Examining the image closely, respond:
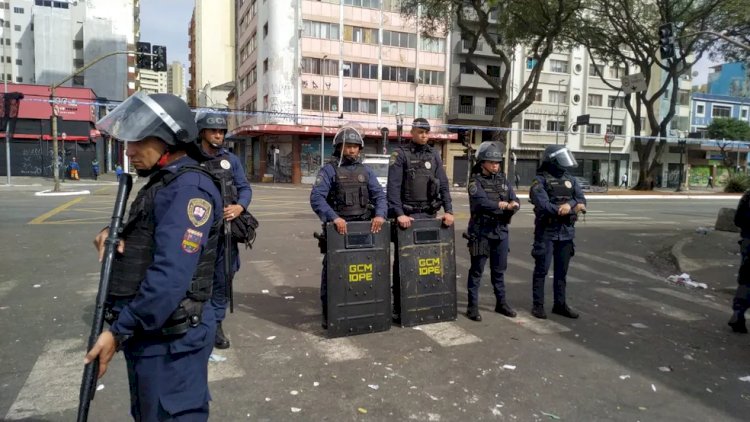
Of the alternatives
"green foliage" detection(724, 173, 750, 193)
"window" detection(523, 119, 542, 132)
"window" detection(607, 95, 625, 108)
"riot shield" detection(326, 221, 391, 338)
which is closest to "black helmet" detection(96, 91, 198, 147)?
"riot shield" detection(326, 221, 391, 338)

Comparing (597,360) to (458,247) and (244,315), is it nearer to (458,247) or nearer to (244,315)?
(244,315)

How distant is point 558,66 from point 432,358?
49978 millimetres

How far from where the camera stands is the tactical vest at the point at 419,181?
5.40m

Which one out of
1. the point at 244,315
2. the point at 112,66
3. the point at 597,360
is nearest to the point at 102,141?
the point at 112,66

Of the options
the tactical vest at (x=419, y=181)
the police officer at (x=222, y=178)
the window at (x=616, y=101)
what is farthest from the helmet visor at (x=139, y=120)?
the window at (x=616, y=101)

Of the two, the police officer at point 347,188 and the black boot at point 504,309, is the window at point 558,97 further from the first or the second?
the police officer at point 347,188

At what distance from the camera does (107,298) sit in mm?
2078

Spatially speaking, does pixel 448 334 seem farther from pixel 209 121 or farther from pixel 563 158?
pixel 209 121

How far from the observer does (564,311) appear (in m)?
5.65

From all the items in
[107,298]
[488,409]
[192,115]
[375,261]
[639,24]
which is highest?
[639,24]

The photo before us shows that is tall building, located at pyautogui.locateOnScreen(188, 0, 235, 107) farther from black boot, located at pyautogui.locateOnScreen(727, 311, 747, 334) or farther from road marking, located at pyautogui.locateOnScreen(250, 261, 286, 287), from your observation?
black boot, located at pyautogui.locateOnScreen(727, 311, 747, 334)

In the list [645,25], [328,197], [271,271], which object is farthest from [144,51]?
[645,25]

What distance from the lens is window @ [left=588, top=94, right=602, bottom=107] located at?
163 ft

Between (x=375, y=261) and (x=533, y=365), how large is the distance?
166 centimetres
